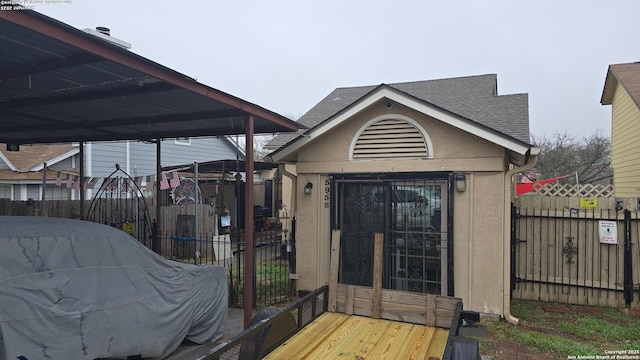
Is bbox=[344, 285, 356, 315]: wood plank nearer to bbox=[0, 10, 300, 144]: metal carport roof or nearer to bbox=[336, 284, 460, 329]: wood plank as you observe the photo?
bbox=[336, 284, 460, 329]: wood plank

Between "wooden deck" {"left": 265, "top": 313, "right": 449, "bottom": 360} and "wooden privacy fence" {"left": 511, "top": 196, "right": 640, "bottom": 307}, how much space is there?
167 inches

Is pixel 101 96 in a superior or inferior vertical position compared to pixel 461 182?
superior

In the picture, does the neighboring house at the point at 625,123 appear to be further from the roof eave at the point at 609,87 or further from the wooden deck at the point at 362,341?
the wooden deck at the point at 362,341

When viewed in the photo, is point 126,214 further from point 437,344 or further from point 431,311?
point 437,344

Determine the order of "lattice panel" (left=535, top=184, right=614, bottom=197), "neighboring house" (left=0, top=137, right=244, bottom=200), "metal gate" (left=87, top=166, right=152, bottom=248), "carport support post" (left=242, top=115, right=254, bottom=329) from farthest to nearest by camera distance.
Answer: "neighboring house" (left=0, top=137, right=244, bottom=200) < "metal gate" (left=87, top=166, right=152, bottom=248) < "lattice panel" (left=535, top=184, right=614, bottom=197) < "carport support post" (left=242, top=115, right=254, bottom=329)

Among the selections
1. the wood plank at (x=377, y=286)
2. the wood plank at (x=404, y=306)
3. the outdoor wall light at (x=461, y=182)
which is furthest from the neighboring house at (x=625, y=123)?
the wood plank at (x=377, y=286)

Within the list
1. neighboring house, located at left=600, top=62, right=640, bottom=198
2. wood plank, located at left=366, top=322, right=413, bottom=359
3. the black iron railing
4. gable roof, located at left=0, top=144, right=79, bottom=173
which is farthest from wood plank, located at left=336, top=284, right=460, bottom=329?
gable roof, located at left=0, top=144, right=79, bottom=173

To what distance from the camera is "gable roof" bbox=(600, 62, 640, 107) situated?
1114 cm

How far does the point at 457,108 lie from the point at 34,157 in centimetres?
1500

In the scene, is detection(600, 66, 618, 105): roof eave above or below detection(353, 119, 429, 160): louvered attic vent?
above

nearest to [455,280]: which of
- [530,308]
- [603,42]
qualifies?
[530,308]

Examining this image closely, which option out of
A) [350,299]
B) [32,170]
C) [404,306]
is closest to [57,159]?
[32,170]

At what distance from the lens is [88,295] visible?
3.58 meters

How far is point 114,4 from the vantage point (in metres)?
7.81
